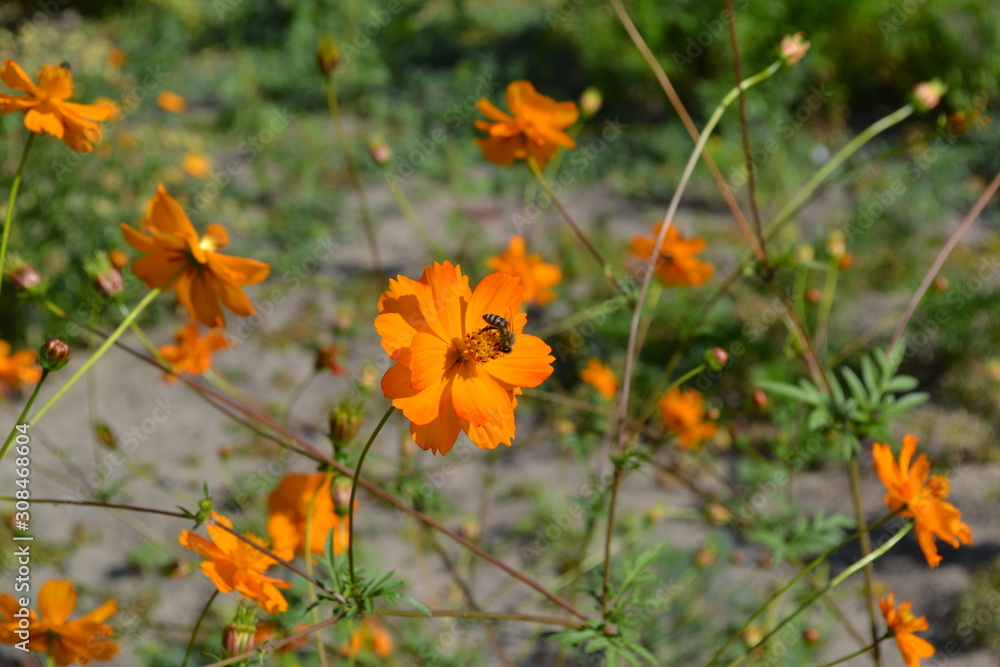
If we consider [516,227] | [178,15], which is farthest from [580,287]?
[178,15]

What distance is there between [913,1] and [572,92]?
206 cm

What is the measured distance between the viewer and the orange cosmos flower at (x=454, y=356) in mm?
922

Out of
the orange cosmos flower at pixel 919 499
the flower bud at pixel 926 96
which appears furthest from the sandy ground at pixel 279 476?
the flower bud at pixel 926 96

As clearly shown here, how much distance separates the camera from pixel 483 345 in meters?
1.02

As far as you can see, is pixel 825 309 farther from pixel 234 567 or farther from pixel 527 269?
pixel 234 567

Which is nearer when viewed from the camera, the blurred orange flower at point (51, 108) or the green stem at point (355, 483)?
the green stem at point (355, 483)

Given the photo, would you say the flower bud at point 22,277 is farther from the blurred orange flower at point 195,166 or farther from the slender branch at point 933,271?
the blurred orange flower at point 195,166

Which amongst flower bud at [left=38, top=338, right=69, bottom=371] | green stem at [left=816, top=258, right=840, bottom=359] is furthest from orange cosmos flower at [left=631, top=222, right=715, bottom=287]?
flower bud at [left=38, top=338, right=69, bottom=371]

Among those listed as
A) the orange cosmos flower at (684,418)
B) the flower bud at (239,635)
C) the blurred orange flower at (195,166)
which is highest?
the flower bud at (239,635)

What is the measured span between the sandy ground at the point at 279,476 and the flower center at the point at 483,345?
1004mm

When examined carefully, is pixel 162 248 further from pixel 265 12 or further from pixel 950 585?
pixel 265 12

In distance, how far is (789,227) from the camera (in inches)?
150

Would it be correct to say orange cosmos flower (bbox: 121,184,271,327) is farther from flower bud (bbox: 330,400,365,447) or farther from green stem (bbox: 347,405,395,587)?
green stem (bbox: 347,405,395,587)

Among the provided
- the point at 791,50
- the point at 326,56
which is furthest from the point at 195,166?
the point at 791,50
